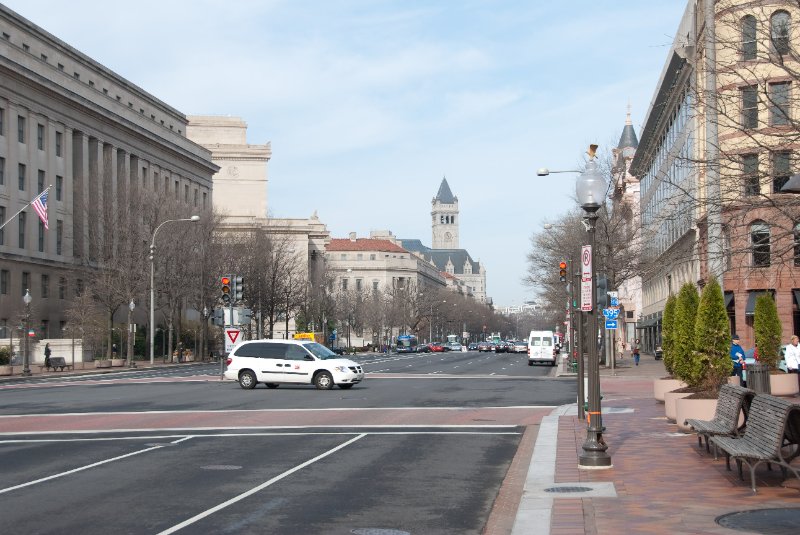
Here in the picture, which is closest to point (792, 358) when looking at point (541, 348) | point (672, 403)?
point (672, 403)

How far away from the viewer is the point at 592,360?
1538 cm

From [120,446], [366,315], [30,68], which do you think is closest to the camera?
[120,446]

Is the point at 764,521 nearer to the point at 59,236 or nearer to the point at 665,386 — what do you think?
the point at 665,386

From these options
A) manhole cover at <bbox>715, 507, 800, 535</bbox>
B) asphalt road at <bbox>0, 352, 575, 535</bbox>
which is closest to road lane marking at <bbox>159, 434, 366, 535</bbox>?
asphalt road at <bbox>0, 352, 575, 535</bbox>

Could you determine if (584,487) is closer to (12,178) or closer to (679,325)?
(679,325)

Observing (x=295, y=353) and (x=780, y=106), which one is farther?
(x=295, y=353)

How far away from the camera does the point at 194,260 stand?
77.9 m

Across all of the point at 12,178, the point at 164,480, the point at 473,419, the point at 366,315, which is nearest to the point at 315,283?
the point at 366,315

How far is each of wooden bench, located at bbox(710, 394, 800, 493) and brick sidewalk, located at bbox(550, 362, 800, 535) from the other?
0.30 m

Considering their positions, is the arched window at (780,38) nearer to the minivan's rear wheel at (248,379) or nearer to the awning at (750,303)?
the minivan's rear wheel at (248,379)

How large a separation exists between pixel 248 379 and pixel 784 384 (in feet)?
57.4

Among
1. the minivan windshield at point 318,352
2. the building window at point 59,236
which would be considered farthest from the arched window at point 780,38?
the building window at point 59,236

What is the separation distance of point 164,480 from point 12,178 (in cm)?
6409

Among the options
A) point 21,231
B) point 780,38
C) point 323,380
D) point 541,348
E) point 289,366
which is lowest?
point 323,380
